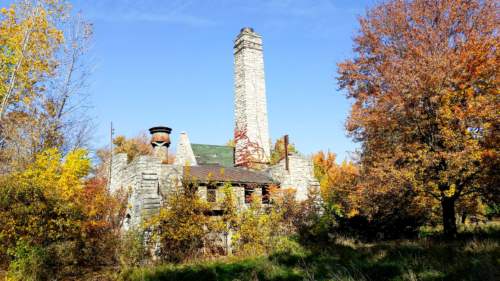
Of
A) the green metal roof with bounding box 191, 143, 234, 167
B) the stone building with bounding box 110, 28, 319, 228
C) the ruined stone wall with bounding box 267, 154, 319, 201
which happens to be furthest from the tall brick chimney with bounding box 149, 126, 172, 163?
the green metal roof with bounding box 191, 143, 234, 167

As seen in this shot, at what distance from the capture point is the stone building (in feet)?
46.5

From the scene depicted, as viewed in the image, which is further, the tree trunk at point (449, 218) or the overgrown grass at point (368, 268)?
the tree trunk at point (449, 218)

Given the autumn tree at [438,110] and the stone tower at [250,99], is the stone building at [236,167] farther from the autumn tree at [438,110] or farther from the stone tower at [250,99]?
the autumn tree at [438,110]

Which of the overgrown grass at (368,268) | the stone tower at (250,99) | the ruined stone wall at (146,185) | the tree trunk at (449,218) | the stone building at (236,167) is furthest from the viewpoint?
the stone tower at (250,99)

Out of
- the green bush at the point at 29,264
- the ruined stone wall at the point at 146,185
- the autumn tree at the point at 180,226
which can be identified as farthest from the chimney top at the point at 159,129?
the green bush at the point at 29,264

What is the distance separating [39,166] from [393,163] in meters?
12.2

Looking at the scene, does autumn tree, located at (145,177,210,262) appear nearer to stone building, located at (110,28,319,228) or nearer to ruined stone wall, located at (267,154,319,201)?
stone building, located at (110,28,319,228)

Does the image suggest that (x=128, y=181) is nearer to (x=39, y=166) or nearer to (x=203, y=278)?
(x=39, y=166)

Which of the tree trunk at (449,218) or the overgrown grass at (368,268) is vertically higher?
the tree trunk at (449,218)

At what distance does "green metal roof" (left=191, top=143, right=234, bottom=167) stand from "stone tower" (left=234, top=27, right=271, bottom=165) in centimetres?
409

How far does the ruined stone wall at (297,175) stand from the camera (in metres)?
17.7

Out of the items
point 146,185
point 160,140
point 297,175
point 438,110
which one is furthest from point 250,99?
point 438,110

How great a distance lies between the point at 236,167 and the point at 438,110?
11.9m

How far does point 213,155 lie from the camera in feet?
85.0
